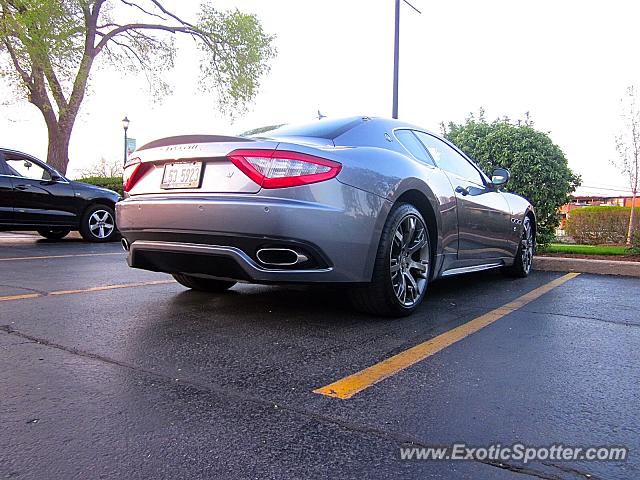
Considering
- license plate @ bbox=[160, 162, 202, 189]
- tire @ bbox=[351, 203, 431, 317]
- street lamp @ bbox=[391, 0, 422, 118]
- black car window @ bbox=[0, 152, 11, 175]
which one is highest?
street lamp @ bbox=[391, 0, 422, 118]

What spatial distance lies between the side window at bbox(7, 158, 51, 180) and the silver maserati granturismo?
6.09 metres

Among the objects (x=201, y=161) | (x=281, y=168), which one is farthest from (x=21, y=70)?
(x=281, y=168)

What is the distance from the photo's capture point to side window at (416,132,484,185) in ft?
14.7

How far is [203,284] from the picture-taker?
441 centimetres

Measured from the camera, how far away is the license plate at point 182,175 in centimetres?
327

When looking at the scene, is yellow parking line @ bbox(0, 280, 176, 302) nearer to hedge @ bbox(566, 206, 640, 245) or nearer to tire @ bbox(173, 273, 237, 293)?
tire @ bbox(173, 273, 237, 293)

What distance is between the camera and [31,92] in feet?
56.0

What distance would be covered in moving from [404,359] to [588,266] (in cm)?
466

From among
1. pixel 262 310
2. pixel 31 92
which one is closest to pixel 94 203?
pixel 262 310

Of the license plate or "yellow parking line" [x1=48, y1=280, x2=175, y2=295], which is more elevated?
the license plate

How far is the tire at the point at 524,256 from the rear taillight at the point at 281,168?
3577 mm

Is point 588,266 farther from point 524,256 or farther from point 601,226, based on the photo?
point 601,226

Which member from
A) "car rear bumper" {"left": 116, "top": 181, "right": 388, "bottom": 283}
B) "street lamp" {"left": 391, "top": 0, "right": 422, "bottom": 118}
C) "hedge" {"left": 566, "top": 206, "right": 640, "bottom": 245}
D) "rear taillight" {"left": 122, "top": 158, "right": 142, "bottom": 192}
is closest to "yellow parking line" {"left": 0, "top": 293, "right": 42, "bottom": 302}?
"rear taillight" {"left": 122, "top": 158, "right": 142, "bottom": 192}

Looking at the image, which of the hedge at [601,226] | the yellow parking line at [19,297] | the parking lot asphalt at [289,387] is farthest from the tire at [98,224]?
the hedge at [601,226]
